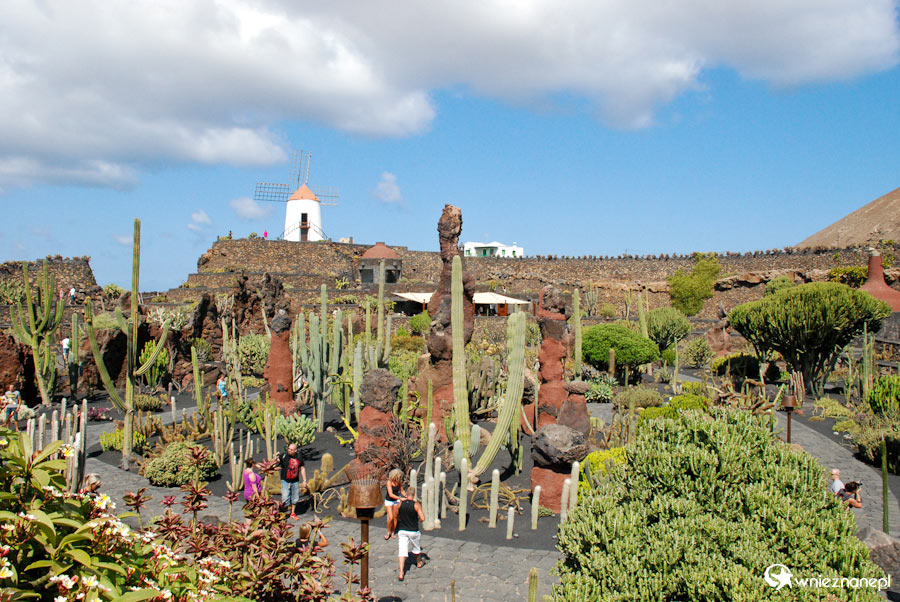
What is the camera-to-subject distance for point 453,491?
7867 mm

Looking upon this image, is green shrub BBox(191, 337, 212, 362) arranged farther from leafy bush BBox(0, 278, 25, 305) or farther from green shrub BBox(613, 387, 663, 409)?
green shrub BBox(613, 387, 663, 409)

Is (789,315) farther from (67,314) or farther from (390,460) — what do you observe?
(67,314)

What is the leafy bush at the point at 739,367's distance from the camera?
1809 cm

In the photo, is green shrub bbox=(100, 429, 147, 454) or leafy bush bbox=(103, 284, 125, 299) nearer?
green shrub bbox=(100, 429, 147, 454)

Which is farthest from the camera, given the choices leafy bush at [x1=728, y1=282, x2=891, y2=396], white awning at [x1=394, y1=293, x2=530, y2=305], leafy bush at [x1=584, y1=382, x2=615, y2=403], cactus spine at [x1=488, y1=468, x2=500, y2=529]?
white awning at [x1=394, y1=293, x2=530, y2=305]

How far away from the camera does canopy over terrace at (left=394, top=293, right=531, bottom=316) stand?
98.5 ft

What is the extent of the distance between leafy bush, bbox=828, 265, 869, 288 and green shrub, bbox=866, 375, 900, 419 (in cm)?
2066

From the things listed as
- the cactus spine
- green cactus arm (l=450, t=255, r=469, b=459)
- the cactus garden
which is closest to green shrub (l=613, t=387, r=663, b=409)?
the cactus garden

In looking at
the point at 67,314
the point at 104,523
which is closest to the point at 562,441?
the point at 104,523

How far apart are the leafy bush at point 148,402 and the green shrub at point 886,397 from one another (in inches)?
576

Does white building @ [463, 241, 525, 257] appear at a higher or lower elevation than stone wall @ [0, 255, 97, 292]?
higher

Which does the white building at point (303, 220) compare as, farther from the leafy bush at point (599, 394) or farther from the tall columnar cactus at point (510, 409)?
the tall columnar cactus at point (510, 409)

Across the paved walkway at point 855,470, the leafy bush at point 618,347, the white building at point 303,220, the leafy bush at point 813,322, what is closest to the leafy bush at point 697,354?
the leafy bush at point 813,322

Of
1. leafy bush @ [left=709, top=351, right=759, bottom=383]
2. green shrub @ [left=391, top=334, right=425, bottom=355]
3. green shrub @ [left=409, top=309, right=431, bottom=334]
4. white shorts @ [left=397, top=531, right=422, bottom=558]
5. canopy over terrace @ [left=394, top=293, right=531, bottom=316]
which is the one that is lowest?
white shorts @ [left=397, top=531, right=422, bottom=558]
